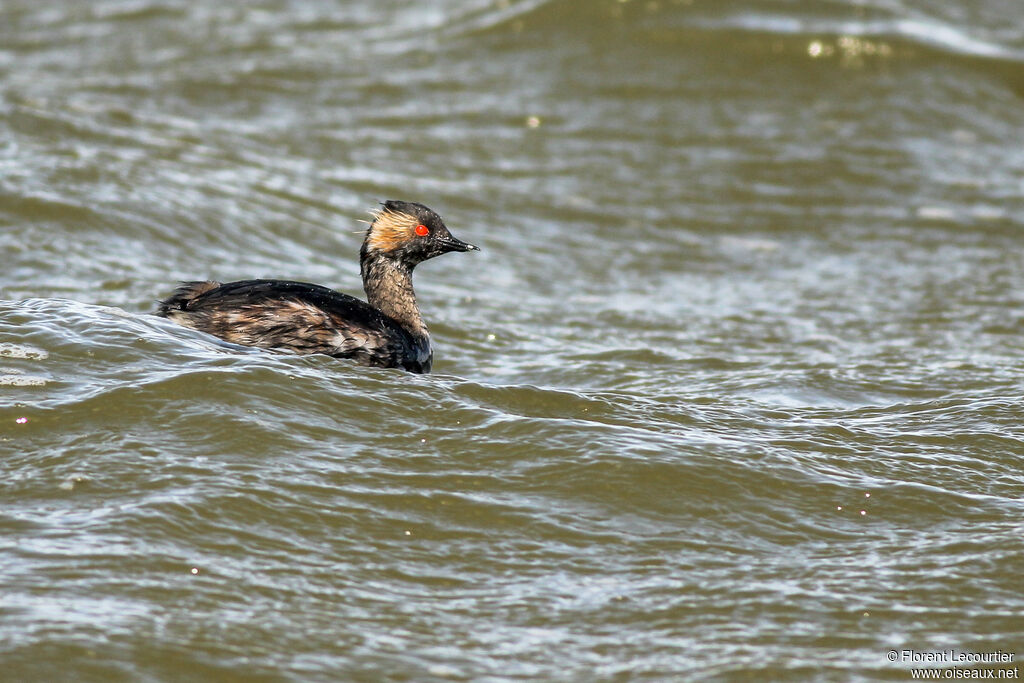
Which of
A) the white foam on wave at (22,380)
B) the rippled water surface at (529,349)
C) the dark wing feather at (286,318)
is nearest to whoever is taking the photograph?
the rippled water surface at (529,349)

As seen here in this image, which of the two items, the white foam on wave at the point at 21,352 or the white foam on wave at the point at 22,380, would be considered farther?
the white foam on wave at the point at 21,352

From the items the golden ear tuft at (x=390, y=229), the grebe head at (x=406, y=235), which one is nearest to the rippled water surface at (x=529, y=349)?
the grebe head at (x=406, y=235)

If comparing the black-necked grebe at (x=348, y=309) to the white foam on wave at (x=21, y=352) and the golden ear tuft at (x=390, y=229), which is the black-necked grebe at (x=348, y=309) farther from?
the white foam on wave at (x=21, y=352)

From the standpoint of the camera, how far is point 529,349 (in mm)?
9102

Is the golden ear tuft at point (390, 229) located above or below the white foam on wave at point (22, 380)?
above

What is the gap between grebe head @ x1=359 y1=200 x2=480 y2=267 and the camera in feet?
25.2

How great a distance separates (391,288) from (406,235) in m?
0.31

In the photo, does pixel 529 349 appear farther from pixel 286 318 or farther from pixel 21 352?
pixel 21 352

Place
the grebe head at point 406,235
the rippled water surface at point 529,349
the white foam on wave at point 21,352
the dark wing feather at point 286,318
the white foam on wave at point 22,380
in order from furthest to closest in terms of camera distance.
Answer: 1. the grebe head at point 406,235
2. the dark wing feather at point 286,318
3. the white foam on wave at point 21,352
4. the white foam on wave at point 22,380
5. the rippled water surface at point 529,349

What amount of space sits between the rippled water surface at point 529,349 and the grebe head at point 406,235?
2.76ft

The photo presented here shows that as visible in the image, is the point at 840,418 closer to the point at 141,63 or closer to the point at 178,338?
the point at 178,338

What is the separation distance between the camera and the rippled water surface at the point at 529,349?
4.48 m

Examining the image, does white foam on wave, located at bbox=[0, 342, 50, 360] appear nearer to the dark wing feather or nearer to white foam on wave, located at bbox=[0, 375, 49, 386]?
white foam on wave, located at bbox=[0, 375, 49, 386]

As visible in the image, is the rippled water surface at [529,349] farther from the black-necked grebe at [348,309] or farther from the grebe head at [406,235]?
the grebe head at [406,235]
